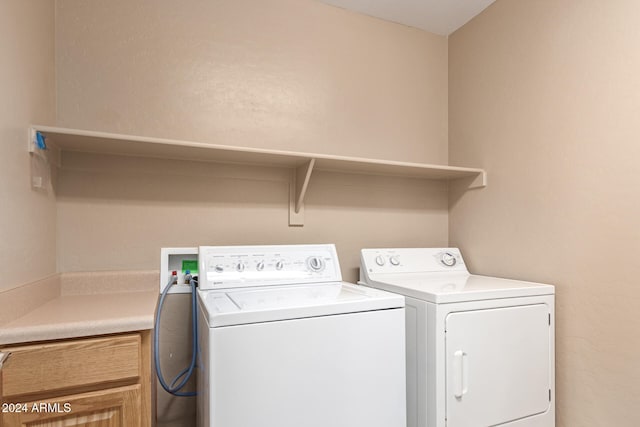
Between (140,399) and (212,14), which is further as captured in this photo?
(212,14)

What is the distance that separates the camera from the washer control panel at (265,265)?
158 centimetres

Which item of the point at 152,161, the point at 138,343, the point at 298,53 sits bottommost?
the point at 138,343

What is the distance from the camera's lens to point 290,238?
1983 millimetres

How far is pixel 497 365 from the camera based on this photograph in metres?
1.50

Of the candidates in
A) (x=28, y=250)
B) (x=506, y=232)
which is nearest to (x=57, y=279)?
(x=28, y=250)

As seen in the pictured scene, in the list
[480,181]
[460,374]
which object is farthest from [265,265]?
[480,181]

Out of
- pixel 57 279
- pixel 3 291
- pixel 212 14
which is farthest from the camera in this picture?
pixel 212 14

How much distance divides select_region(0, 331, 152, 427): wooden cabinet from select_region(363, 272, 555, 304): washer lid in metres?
1.04

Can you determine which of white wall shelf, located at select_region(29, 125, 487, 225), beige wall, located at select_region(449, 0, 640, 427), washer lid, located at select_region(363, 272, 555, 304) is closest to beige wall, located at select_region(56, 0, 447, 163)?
white wall shelf, located at select_region(29, 125, 487, 225)

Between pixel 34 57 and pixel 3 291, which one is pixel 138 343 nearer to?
pixel 3 291

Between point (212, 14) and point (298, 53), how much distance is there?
486 millimetres

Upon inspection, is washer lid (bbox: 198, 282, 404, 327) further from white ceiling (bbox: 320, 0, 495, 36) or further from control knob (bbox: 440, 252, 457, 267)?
white ceiling (bbox: 320, 0, 495, 36)

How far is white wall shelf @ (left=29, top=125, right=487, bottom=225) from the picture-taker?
1.42 metres

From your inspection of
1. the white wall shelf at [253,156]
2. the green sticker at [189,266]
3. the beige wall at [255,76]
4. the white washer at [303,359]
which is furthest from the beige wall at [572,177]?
the green sticker at [189,266]
